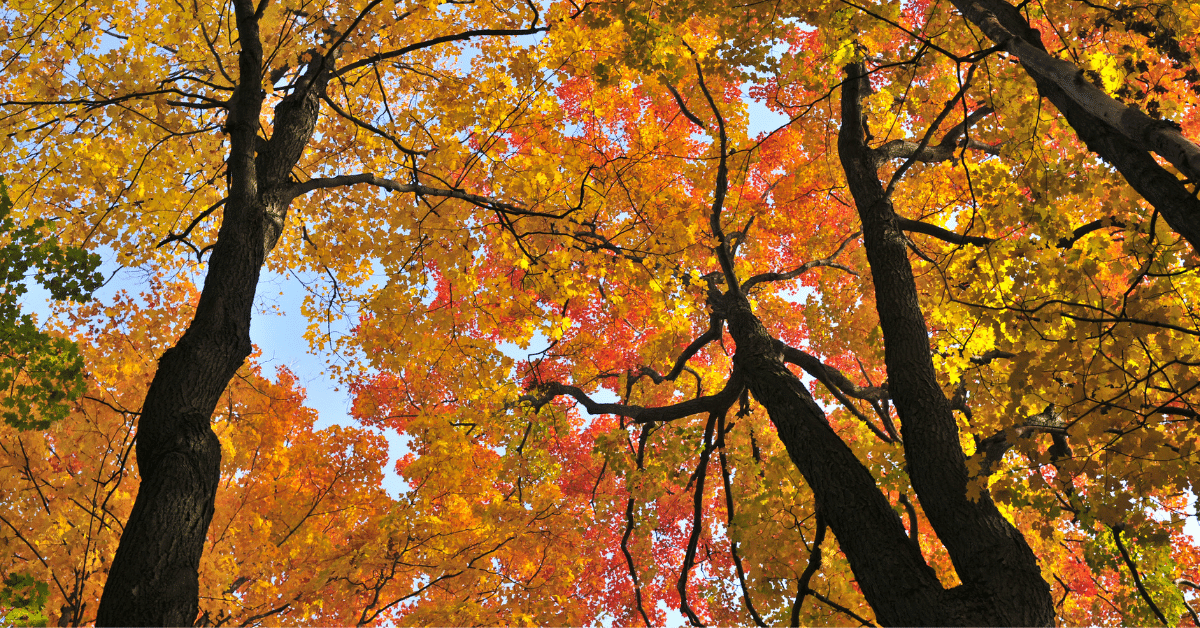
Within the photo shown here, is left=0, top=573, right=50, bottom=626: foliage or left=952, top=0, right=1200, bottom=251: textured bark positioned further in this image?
left=0, top=573, right=50, bottom=626: foliage

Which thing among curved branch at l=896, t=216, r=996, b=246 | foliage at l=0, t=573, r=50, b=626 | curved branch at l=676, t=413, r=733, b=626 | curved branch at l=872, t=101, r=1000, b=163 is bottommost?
foliage at l=0, t=573, r=50, b=626

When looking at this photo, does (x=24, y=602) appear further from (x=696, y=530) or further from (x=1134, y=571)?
(x=1134, y=571)

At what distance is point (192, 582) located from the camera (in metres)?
3.00

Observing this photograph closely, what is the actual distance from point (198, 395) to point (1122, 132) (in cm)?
465

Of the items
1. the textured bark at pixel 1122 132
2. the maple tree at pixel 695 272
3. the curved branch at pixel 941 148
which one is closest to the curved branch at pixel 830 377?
the maple tree at pixel 695 272

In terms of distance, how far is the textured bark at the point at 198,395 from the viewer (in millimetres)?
2848

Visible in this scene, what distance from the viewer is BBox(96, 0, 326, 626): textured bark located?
9.34ft

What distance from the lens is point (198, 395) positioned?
3443 millimetres

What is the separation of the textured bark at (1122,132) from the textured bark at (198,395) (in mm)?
4490

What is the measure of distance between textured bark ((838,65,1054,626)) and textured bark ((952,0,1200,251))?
1.22 metres

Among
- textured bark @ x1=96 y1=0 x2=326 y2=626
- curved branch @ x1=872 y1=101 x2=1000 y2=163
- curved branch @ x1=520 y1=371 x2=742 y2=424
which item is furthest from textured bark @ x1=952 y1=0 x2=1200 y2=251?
textured bark @ x1=96 y1=0 x2=326 y2=626

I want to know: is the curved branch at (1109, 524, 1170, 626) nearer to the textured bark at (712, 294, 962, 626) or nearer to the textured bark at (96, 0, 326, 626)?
Result: the textured bark at (712, 294, 962, 626)

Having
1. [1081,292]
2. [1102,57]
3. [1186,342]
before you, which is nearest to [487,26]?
[1102,57]

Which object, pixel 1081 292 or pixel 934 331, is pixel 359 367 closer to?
pixel 1081 292
